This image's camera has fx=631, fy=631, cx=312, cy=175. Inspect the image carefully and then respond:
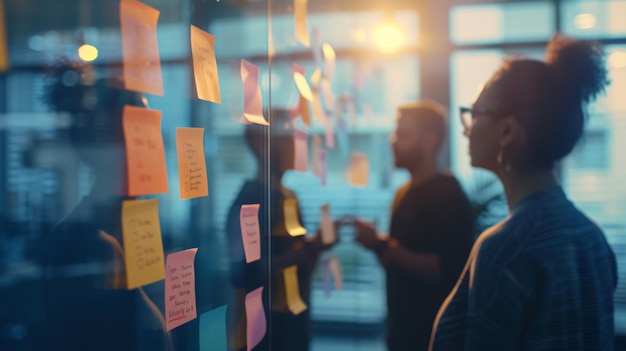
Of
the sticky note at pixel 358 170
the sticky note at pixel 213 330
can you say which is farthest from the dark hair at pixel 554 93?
the sticky note at pixel 358 170

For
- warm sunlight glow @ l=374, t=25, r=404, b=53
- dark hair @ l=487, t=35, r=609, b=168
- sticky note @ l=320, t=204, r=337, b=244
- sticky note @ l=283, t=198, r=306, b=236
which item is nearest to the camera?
dark hair @ l=487, t=35, r=609, b=168

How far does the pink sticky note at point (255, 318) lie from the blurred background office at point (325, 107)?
0.14 metres

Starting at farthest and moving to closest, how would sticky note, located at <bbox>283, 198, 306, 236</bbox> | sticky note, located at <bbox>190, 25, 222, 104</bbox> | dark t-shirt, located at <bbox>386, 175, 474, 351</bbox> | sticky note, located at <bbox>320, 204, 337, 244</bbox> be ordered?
1. dark t-shirt, located at <bbox>386, 175, 474, 351</bbox>
2. sticky note, located at <bbox>320, 204, 337, 244</bbox>
3. sticky note, located at <bbox>283, 198, 306, 236</bbox>
4. sticky note, located at <bbox>190, 25, 222, 104</bbox>

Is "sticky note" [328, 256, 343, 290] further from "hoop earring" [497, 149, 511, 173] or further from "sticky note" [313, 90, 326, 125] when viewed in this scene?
"hoop earring" [497, 149, 511, 173]

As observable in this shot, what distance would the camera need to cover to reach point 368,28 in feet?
10.6

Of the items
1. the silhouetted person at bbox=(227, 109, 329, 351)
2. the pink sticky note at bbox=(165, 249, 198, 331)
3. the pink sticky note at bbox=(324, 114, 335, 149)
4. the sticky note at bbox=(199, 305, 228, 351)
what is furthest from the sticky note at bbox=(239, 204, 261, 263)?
the pink sticky note at bbox=(324, 114, 335, 149)

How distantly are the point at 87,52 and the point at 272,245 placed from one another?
2.61 ft

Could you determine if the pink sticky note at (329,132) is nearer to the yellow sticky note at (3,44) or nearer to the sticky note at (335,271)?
the sticky note at (335,271)

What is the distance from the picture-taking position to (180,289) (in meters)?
0.90

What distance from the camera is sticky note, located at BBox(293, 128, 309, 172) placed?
158cm

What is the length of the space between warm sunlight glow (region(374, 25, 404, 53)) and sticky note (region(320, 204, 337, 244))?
1335 mm

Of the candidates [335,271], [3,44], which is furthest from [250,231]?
[335,271]

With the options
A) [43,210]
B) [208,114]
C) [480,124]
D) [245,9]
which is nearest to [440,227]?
[480,124]

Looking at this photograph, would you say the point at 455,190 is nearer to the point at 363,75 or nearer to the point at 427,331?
the point at 427,331
